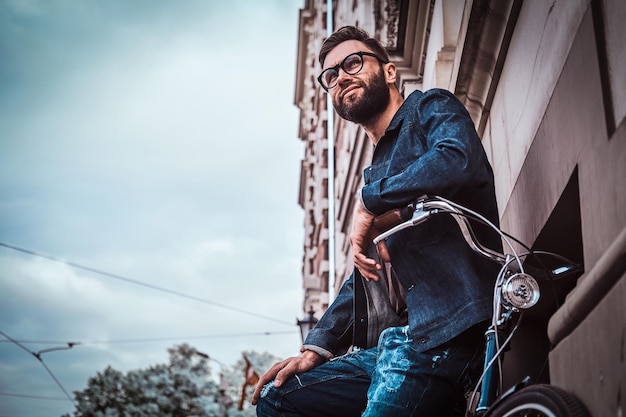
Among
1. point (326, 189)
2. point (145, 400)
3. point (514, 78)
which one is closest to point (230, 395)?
point (145, 400)

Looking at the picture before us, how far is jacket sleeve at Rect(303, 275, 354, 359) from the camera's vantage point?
3.66 meters

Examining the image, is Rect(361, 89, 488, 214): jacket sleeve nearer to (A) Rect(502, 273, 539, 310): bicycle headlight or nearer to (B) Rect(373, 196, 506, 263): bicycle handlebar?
(B) Rect(373, 196, 506, 263): bicycle handlebar

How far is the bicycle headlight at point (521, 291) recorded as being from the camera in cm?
271

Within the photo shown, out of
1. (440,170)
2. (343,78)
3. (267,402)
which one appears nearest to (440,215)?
(440,170)

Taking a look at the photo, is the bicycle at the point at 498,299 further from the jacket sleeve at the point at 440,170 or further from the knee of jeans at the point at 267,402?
the knee of jeans at the point at 267,402

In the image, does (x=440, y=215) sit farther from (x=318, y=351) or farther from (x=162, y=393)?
(x=162, y=393)

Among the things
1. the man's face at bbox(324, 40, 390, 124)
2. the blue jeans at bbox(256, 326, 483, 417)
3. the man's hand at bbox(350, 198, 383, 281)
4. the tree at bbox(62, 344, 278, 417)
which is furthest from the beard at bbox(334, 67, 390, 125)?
the tree at bbox(62, 344, 278, 417)

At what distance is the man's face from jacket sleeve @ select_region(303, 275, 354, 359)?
2.45ft

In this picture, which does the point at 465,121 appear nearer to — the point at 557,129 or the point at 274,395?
the point at 557,129

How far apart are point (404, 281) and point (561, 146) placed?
884 millimetres

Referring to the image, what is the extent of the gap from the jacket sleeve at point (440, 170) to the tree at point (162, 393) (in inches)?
1418

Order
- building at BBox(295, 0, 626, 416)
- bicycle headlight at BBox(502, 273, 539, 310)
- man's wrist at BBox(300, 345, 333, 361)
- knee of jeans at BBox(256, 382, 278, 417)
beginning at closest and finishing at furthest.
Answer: building at BBox(295, 0, 626, 416), bicycle headlight at BBox(502, 273, 539, 310), knee of jeans at BBox(256, 382, 278, 417), man's wrist at BBox(300, 345, 333, 361)

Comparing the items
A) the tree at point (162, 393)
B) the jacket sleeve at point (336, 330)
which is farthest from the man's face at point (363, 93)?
the tree at point (162, 393)

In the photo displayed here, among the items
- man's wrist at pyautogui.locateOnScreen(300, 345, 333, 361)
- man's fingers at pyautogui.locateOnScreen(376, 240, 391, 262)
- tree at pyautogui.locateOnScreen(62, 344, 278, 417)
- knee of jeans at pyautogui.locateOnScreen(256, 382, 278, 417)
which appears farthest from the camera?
tree at pyautogui.locateOnScreen(62, 344, 278, 417)
